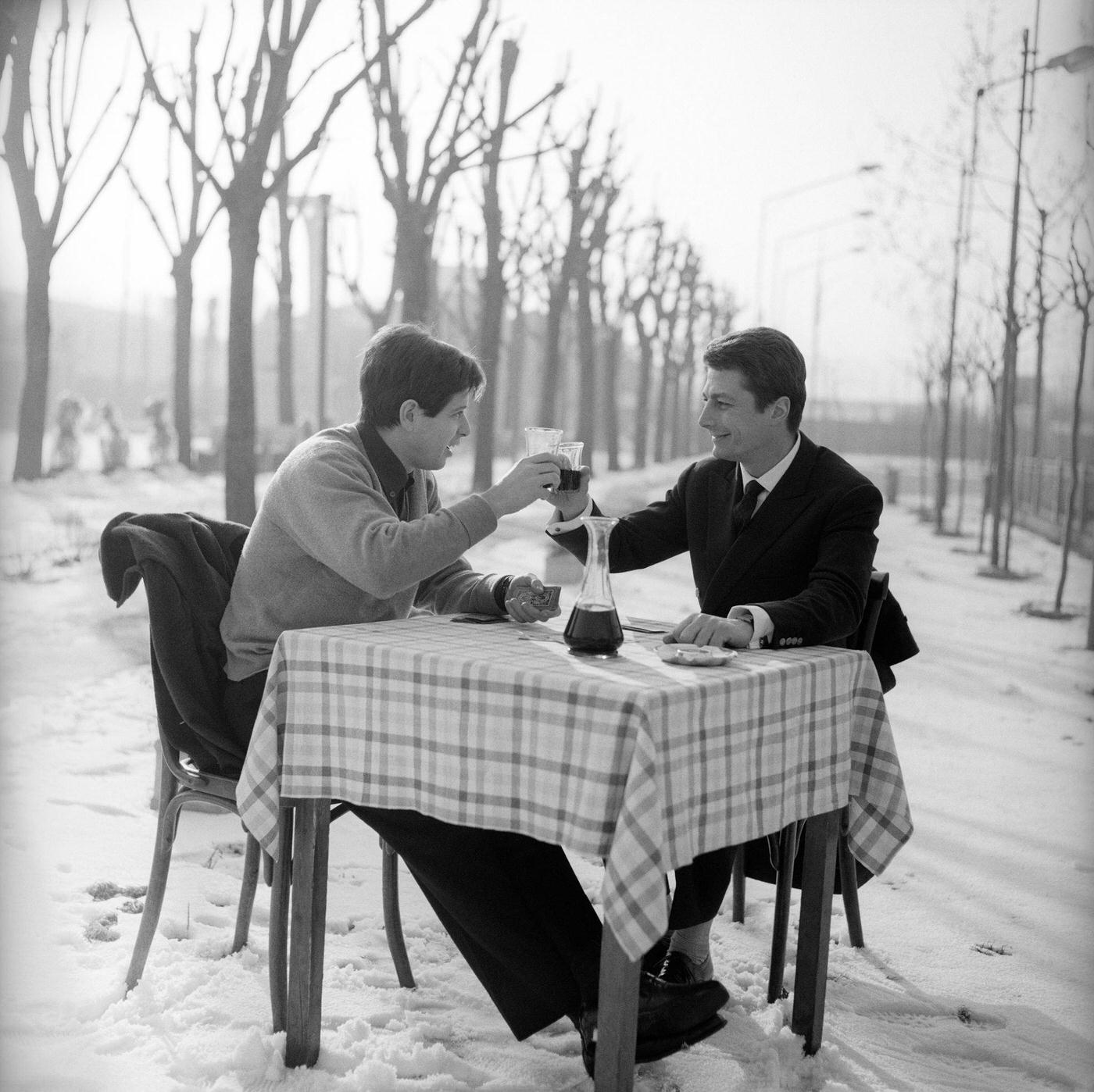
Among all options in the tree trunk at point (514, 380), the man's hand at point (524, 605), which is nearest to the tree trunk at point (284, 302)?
the tree trunk at point (514, 380)

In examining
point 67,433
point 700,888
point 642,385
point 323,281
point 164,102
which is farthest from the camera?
point 642,385

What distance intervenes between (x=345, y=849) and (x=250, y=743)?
1461 mm

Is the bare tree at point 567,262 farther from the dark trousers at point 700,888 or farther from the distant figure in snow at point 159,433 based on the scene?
the dark trousers at point 700,888

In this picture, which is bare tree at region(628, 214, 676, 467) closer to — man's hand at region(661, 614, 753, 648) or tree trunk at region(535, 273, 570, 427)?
tree trunk at region(535, 273, 570, 427)

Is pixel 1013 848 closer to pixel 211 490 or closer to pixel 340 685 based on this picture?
pixel 340 685

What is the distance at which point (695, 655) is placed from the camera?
229 cm

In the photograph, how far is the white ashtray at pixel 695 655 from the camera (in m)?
2.29

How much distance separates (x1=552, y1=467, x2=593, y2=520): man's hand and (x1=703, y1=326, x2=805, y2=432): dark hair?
0.42 m

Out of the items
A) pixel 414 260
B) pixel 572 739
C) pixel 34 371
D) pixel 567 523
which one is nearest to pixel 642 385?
pixel 34 371

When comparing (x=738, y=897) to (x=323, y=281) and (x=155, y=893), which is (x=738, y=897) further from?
(x=323, y=281)

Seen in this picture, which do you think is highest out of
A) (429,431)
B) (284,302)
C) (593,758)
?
(284,302)

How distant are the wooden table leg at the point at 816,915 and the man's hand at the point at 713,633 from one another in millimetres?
429

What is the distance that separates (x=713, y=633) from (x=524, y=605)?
482 mm

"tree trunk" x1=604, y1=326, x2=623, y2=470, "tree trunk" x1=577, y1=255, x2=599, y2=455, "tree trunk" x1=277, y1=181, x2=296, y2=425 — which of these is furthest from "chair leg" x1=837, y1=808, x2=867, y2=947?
"tree trunk" x1=604, y1=326, x2=623, y2=470
